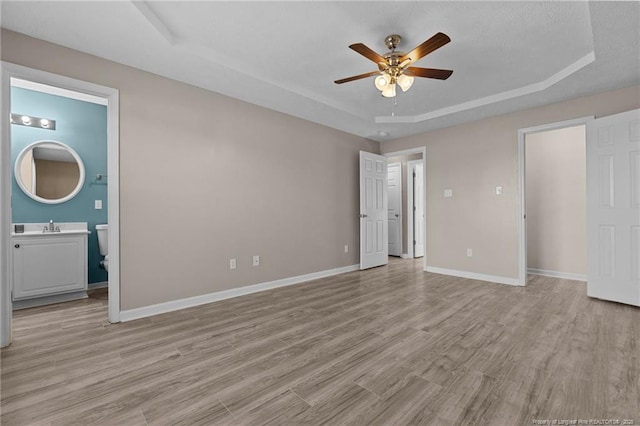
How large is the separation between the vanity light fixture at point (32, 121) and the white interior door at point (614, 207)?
6.88 metres

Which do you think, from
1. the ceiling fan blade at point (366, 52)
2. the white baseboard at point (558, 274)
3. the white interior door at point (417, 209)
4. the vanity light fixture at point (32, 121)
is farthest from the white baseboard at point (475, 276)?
the vanity light fixture at point (32, 121)

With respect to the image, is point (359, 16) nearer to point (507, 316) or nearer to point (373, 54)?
point (373, 54)

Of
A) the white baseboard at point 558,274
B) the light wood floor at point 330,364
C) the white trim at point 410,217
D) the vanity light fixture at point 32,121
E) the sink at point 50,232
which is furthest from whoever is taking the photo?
the white trim at point 410,217

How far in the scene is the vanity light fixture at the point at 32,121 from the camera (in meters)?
3.54

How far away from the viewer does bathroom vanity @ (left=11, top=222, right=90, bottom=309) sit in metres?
3.21

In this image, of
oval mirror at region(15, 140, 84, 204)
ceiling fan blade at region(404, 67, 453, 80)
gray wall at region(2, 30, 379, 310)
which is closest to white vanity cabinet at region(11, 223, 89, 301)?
oval mirror at region(15, 140, 84, 204)

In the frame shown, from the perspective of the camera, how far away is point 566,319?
278 centimetres

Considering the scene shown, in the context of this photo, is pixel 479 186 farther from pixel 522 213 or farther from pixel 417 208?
pixel 417 208

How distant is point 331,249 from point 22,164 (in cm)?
438

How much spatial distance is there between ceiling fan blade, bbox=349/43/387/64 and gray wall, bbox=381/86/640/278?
2842 mm

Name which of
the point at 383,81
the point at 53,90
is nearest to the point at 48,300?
the point at 53,90

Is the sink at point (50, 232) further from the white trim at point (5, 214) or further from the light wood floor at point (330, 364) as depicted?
the white trim at point (5, 214)

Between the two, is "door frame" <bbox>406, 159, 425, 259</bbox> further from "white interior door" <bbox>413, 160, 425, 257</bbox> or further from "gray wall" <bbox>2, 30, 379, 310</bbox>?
"gray wall" <bbox>2, 30, 379, 310</bbox>

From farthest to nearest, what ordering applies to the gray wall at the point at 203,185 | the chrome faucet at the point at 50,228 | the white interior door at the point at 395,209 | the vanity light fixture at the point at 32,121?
1. the white interior door at the point at 395,209
2. the chrome faucet at the point at 50,228
3. the vanity light fixture at the point at 32,121
4. the gray wall at the point at 203,185
